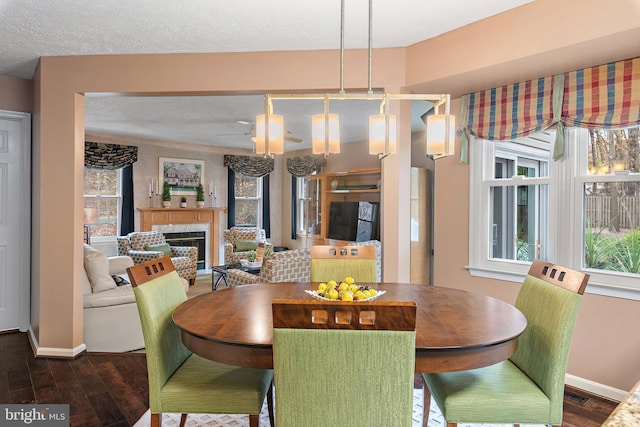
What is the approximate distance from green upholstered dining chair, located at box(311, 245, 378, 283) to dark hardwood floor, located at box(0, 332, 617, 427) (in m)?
0.91

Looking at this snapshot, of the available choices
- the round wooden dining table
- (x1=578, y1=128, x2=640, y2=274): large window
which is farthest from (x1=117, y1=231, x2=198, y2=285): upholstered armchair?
(x1=578, y1=128, x2=640, y2=274): large window

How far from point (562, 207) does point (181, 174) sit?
6309 millimetres

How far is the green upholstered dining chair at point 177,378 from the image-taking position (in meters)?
1.74

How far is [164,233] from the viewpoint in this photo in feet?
23.6

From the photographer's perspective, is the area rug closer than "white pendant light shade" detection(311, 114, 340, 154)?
No

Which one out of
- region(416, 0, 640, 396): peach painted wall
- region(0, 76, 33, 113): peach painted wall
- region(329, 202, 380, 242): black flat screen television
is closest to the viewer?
region(416, 0, 640, 396): peach painted wall

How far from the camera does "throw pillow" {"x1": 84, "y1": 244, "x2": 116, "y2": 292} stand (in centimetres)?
362

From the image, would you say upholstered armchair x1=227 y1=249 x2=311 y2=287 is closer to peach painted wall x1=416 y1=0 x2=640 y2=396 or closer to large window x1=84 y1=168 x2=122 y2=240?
peach painted wall x1=416 y1=0 x2=640 y2=396

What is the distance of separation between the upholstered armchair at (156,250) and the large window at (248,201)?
1.80 meters

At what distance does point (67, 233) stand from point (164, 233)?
12.9ft

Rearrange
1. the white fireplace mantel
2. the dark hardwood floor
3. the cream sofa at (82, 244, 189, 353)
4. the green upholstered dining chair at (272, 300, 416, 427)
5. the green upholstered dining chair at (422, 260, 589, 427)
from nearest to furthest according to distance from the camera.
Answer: the green upholstered dining chair at (272, 300, 416, 427)
the green upholstered dining chair at (422, 260, 589, 427)
the dark hardwood floor
the cream sofa at (82, 244, 189, 353)
the white fireplace mantel

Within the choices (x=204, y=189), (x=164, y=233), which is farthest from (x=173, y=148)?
(x=164, y=233)

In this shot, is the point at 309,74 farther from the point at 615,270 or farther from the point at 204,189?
the point at 204,189

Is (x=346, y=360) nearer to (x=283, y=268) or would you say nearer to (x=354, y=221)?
(x=283, y=268)
